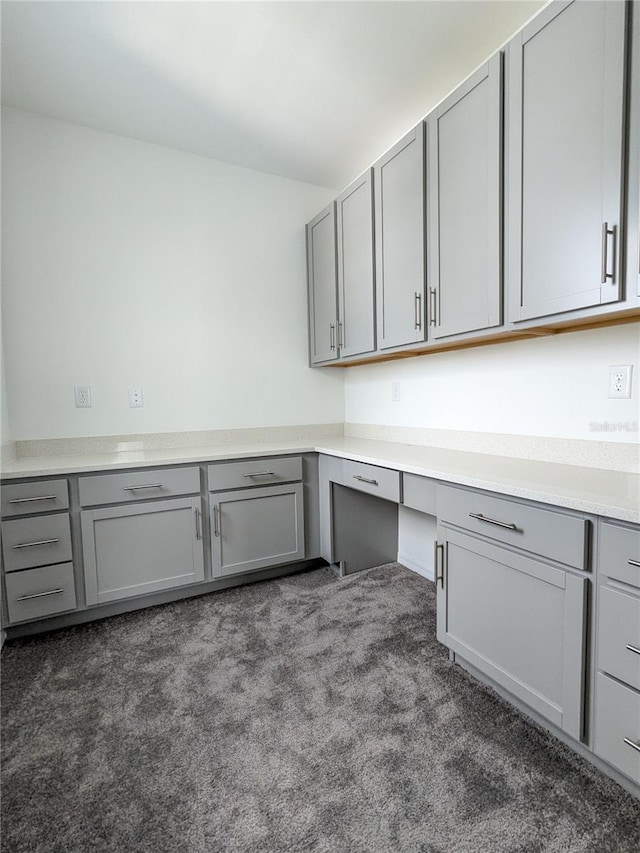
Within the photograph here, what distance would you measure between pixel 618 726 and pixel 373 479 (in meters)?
1.26

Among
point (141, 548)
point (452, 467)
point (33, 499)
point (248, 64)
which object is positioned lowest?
point (141, 548)

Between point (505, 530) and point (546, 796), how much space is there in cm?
72

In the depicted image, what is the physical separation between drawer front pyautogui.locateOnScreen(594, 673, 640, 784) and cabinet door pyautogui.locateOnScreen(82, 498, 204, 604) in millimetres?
1879

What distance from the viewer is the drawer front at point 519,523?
1222mm

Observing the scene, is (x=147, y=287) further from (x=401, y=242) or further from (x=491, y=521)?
(x=491, y=521)

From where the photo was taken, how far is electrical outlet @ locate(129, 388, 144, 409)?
260 cm

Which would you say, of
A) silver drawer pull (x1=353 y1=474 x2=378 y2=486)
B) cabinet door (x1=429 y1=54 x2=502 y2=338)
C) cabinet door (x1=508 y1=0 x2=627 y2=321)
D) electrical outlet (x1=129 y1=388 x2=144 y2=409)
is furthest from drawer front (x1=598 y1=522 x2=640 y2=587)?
electrical outlet (x1=129 y1=388 x2=144 y2=409)

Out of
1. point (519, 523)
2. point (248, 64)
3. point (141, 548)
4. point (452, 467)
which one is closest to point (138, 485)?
point (141, 548)

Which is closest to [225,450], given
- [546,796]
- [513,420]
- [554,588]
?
[513,420]

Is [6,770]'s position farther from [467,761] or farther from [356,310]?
[356,310]

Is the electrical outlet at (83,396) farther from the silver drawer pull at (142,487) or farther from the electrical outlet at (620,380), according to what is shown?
the electrical outlet at (620,380)

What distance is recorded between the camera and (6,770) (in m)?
1.31

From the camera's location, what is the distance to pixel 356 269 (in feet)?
8.32

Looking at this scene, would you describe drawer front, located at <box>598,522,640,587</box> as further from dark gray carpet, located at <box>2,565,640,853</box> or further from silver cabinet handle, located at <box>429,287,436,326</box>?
silver cabinet handle, located at <box>429,287,436,326</box>
